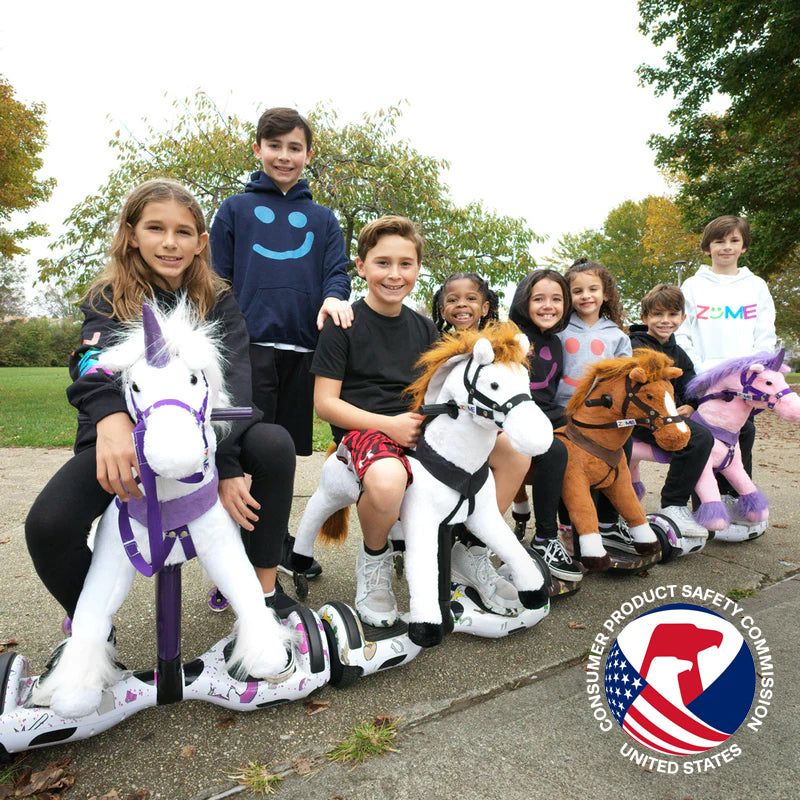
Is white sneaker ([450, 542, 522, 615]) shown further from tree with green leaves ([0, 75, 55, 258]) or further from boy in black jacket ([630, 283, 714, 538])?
tree with green leaves ([0, 75, 55, 258])

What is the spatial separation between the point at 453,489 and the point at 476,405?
0.31 metres

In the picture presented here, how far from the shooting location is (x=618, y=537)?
314 cm

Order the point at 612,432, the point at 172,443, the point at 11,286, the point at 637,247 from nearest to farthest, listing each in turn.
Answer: the point at 172,443, the point at 612,432, the point at 11,286, the point at 637,247

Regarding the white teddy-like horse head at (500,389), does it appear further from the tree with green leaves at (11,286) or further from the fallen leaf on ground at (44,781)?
the tree with green leaves at (11,286)

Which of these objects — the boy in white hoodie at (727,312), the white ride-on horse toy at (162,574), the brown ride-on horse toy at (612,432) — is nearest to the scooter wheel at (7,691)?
the white ride-on horse toy at (162,574)

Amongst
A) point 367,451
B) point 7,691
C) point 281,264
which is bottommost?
point 7,691

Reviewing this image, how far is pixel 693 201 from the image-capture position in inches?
488

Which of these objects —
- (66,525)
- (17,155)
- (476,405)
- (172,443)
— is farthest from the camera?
(17,155)

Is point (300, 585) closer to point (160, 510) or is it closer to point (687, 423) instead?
point (160, 510)

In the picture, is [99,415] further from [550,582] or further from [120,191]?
[120,191]

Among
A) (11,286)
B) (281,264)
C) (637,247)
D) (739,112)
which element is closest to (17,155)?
(281,264)

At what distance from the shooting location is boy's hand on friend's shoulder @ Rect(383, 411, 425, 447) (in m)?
2.12

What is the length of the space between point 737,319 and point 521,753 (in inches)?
121

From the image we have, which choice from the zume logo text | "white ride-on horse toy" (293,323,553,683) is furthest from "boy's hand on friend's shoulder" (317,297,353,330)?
the zume logo text
